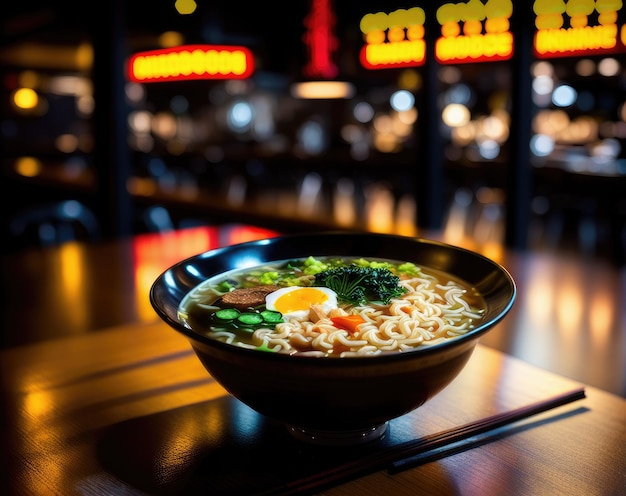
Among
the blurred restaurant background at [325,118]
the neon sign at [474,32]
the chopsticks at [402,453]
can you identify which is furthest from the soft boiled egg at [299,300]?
the neon sign at [474,32]

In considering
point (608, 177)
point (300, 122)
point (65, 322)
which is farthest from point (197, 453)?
point (300, 122)

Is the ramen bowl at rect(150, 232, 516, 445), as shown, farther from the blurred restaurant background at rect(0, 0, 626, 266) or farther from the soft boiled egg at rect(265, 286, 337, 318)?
the blurred restaurant background at rect(0, 0, 626, 266)

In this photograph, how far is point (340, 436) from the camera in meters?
1.16

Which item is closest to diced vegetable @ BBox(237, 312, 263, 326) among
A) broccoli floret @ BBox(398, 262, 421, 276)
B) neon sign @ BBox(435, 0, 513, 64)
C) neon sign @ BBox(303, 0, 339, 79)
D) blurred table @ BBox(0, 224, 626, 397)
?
broccoli floret @ BBox(398, 262, 421, 276)

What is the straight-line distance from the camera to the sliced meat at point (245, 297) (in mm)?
1266

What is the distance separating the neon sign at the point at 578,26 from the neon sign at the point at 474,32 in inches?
9.5

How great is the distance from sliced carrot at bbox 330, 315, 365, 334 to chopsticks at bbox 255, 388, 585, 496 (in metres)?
0.23

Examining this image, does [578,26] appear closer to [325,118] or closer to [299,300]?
[299,300]

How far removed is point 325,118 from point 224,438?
54.4 ft

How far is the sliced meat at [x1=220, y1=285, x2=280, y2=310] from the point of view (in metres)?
1.27

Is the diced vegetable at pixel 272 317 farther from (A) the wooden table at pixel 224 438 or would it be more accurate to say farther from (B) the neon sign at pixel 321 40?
(B) the neon sign at pixel 321 40

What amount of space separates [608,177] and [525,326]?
5.59 meters

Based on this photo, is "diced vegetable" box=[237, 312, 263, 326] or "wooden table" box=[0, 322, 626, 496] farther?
"diced vegetable" box=[237, 312, 263, 326]

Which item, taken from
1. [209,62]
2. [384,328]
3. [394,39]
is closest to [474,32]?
[394,39]
